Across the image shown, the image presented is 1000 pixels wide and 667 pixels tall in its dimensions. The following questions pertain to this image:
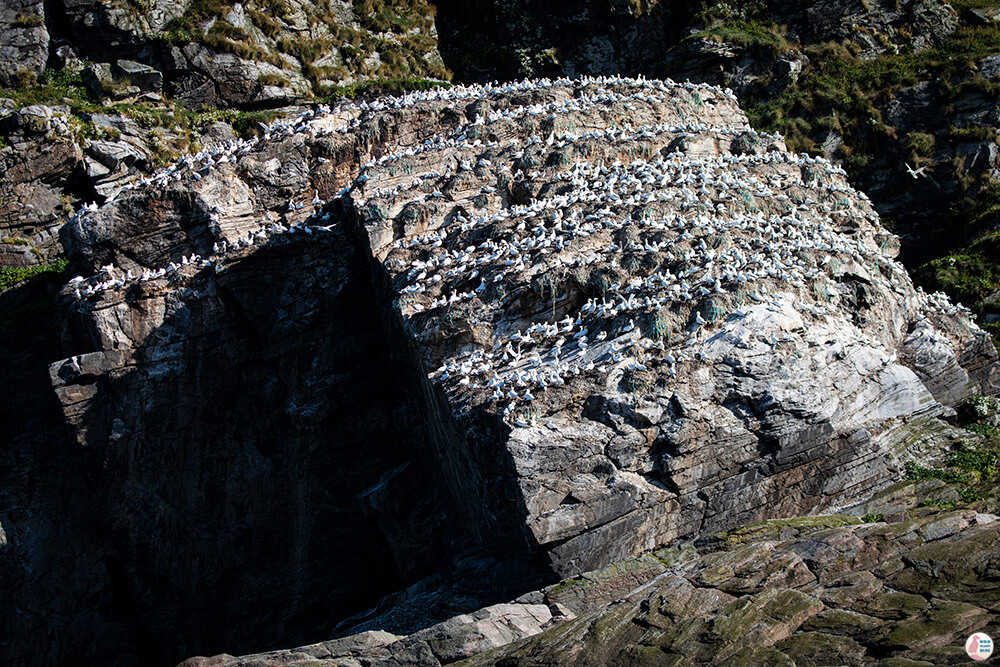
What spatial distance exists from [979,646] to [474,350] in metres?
8.58

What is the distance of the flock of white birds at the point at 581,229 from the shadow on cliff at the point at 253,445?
1.25 m

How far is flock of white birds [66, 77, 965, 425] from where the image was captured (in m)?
14.2

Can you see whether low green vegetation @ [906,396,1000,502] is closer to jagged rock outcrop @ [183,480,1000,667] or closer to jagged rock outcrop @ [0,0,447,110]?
jagged rock outcrop @ [183,480,1000,667]

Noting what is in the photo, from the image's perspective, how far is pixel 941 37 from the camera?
30906 millimetres

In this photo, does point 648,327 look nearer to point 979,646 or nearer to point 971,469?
point 971,469

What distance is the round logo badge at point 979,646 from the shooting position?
853 cm

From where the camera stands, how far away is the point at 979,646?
28.5ft

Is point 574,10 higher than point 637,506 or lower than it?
higher

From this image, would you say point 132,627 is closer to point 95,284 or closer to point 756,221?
point 95,284

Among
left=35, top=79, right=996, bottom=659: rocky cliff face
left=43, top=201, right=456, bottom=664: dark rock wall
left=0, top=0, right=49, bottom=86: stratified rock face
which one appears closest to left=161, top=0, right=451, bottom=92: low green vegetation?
left=0, top=0, right=49, bottom=86: stratified rock face

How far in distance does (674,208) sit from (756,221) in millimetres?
1576

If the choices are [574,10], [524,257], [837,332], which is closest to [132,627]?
[524,257]

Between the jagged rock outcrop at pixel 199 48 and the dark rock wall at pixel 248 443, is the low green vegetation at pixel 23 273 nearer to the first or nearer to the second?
the dark rock wall at pixel 248 443

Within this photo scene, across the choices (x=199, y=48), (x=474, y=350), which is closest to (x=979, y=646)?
(x=474, y=350)
